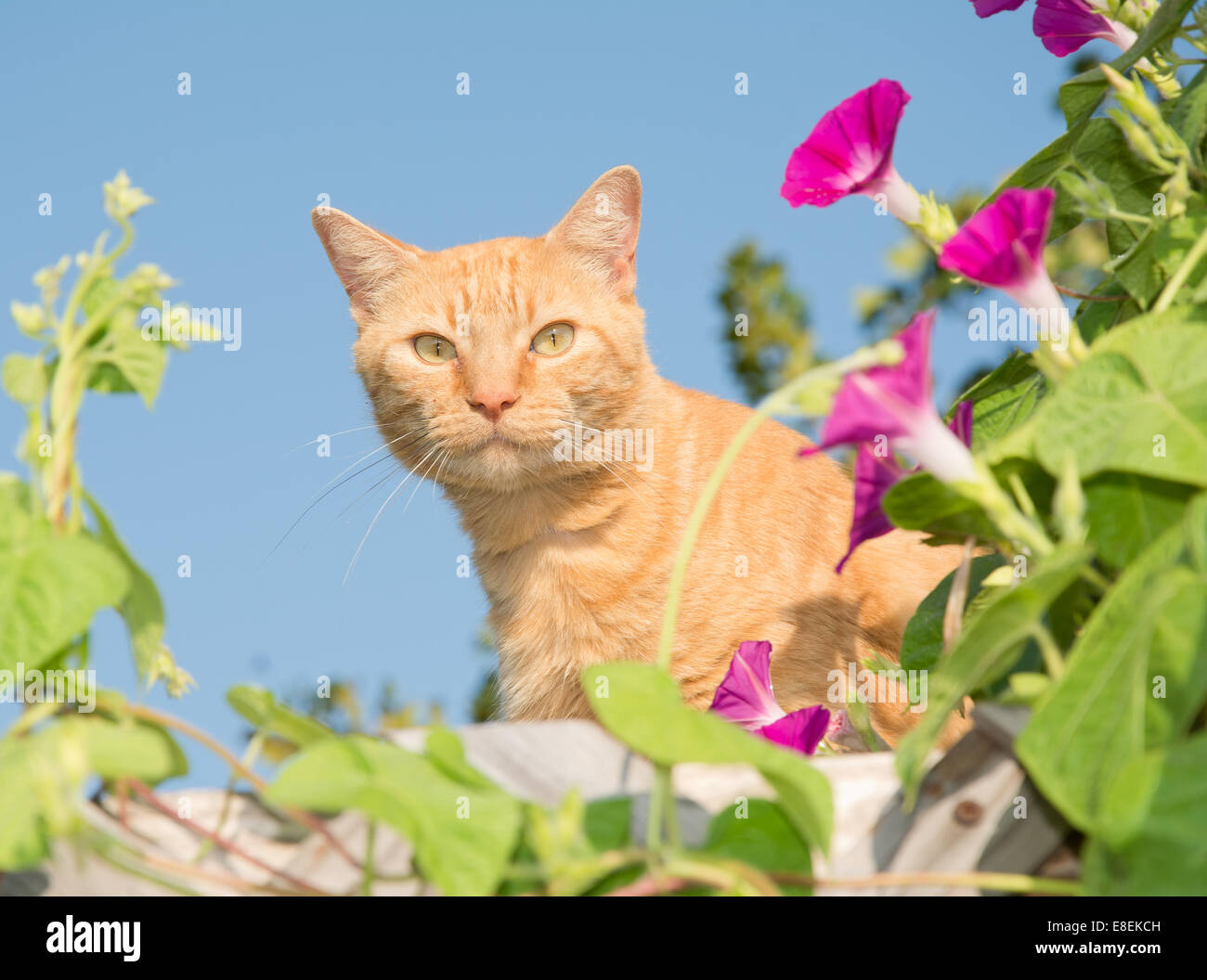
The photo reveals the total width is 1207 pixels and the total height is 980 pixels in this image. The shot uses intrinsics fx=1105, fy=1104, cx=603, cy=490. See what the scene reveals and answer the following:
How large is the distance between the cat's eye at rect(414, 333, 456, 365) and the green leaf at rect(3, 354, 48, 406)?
211cm

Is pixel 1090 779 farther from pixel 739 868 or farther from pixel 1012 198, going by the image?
pixel 1012 198

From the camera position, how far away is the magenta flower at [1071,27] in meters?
1.71

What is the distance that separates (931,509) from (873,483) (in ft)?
0.57

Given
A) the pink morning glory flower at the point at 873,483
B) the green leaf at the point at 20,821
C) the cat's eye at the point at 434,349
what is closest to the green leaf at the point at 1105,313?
the pink morning glory flower at the point at 873,483

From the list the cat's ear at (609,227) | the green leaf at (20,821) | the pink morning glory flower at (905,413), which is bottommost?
the green leaf at (20,821)

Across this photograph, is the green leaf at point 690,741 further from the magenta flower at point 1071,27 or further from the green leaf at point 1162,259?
the magenta flower at point 1071,27

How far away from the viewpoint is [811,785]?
917 mm

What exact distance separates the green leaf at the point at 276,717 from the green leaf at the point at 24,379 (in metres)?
0.35

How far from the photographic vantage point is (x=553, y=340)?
3.18 metres

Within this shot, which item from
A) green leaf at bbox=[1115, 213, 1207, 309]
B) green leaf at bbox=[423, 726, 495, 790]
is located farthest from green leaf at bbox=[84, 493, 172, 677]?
green leaf at bbox=[1115, 213, 1207, 309]

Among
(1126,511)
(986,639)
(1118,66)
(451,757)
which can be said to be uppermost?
(1118,66)

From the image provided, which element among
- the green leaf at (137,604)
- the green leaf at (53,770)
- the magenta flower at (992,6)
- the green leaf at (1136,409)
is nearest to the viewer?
the green leaf at (53,770)

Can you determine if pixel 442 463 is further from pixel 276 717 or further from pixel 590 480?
pixel 276 717

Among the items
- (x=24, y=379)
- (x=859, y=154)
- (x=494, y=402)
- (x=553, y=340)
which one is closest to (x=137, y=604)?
(x=24, y=379)
